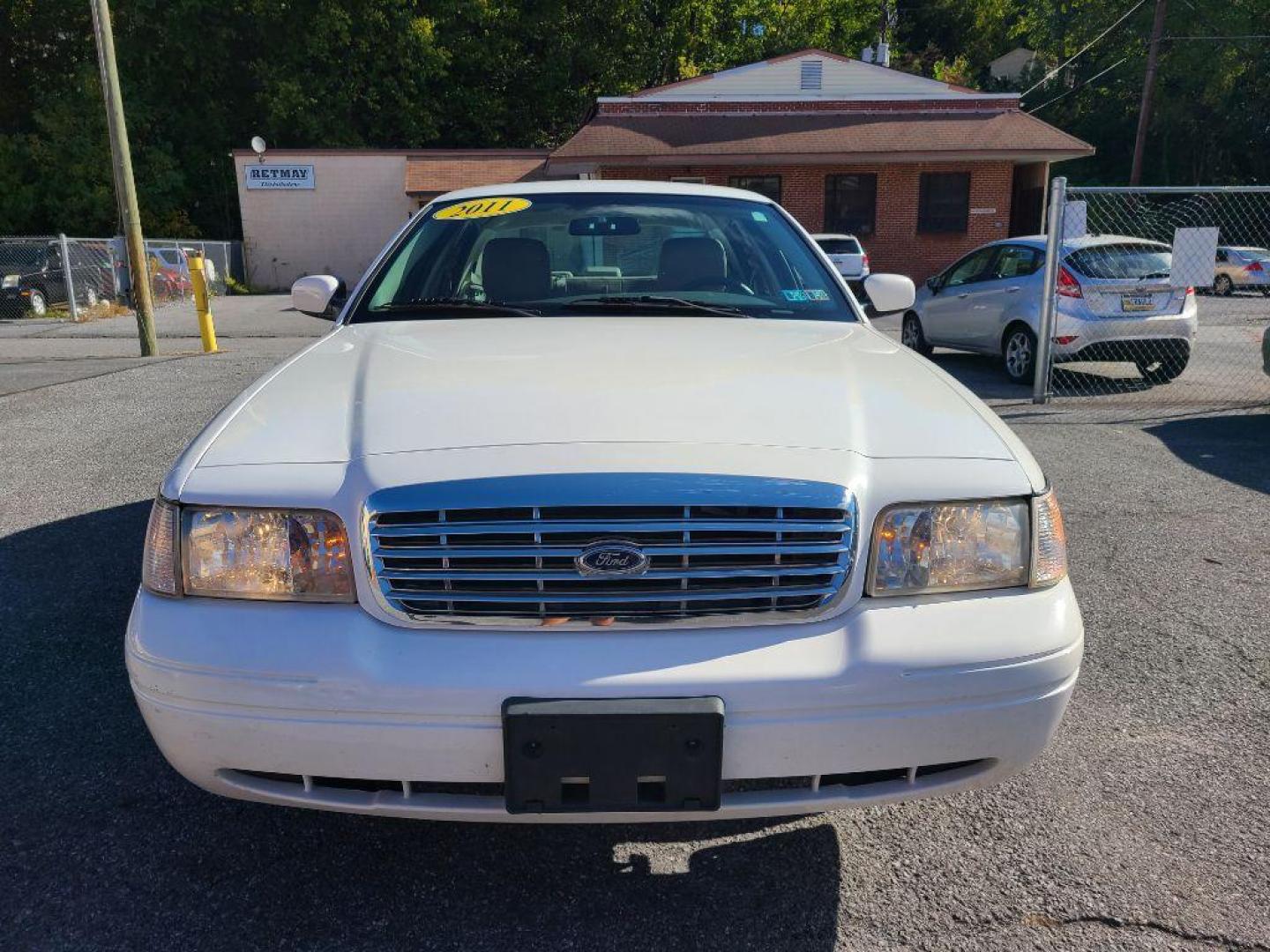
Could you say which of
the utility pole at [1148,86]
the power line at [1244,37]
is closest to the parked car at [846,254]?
the utility pole at [1148,86]

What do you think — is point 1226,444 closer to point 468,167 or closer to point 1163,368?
point 1163,368

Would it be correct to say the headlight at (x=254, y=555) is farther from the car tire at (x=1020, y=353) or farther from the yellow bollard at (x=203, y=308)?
the yellow bollard at (x=203, y=308)

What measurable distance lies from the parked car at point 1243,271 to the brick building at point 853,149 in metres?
4.45

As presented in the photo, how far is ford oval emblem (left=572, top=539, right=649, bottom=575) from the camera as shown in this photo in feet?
5.97

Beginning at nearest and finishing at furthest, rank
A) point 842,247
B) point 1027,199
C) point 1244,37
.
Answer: point 842,247, point 1027,199, point 1244,37

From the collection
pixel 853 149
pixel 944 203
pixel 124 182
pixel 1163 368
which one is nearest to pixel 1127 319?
pixel 1163 368

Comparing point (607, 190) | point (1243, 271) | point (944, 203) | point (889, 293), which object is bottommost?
point (1243, 271)

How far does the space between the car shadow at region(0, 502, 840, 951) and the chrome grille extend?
70cm

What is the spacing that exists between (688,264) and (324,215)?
93.2 feet

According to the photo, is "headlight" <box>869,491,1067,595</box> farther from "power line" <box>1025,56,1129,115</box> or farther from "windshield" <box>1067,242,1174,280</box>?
"power line" <box>1025,56,1129,115</box>

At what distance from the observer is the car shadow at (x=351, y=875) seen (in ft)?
6.66

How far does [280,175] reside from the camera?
94.4ft

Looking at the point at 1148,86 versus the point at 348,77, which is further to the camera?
the point at 348,77

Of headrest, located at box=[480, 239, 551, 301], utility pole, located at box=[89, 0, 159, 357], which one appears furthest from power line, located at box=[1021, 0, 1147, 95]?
headrest, located at box=[480, 239, 551, 301]
